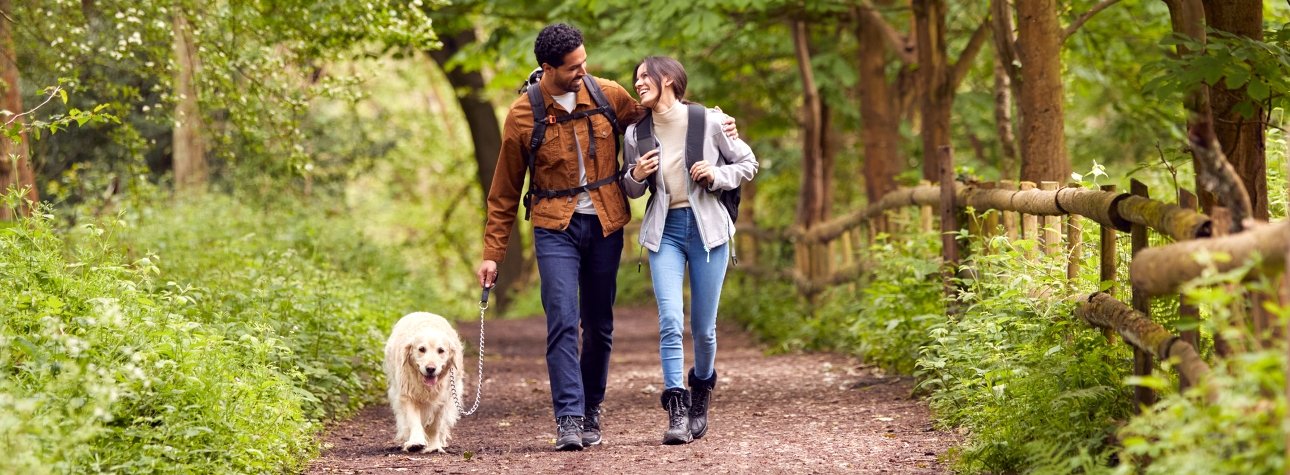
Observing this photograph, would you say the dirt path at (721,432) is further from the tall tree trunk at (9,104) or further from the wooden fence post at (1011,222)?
the tall tree trunk at (9,104)

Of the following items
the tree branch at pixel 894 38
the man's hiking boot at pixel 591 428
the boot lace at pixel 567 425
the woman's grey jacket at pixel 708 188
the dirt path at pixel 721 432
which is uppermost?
the tree branch at pixel 894 38

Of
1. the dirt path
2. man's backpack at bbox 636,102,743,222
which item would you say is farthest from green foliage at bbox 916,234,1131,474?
man's backpack at bbox 636,102,743,222

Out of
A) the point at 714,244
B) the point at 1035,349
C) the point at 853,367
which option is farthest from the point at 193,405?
the point at 853,367

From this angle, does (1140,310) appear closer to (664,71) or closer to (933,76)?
(664,71)

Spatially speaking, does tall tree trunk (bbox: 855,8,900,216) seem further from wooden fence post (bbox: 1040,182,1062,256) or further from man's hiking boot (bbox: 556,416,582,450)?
man's hiking boot (bbox: 556,416,582,450)

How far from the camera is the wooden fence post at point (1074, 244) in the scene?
5.62 metres

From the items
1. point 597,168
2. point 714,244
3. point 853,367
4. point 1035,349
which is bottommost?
point 853,367

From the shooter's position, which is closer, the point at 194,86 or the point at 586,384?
the point at 586,384

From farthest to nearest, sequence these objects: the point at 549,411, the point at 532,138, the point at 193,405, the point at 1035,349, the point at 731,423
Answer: the point at 549,411 < the point at 731,423 < the point at 532,138 < the point at 1035,349 < the point at 193,405

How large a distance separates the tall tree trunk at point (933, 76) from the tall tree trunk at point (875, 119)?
1.76 meters

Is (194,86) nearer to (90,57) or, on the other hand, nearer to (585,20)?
(90,57)

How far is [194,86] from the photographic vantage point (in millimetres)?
9531

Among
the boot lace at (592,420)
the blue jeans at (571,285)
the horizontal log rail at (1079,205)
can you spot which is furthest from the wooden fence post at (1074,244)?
the boot lace at (592,420)

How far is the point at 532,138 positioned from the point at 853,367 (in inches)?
166
